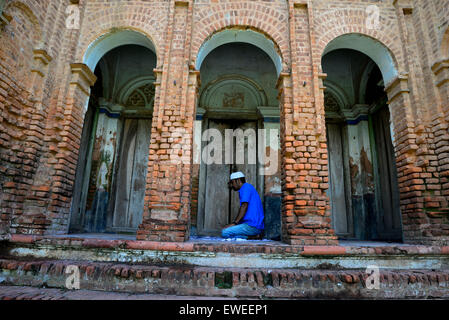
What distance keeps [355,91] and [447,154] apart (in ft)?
11.9

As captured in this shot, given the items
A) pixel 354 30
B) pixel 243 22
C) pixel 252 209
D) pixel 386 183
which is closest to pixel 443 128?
pixel 386 183

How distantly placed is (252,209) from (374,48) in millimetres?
4121

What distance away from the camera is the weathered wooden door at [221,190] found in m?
7.21

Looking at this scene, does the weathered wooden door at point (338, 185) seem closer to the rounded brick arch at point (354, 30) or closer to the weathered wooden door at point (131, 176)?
the rounded brick arch at point (354, 30)

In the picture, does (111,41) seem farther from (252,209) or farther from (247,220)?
(247,220)

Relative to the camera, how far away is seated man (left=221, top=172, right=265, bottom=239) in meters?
5.65

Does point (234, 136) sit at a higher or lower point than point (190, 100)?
higher

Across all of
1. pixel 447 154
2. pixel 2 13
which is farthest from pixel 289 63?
pixel 2 13

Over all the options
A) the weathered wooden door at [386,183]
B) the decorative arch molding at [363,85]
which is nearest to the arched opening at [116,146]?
the decorative arch molding at [363,85]

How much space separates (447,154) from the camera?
4.68 m

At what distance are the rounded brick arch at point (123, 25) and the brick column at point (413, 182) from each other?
4.68 meters

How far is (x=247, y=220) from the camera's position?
5.74 metres

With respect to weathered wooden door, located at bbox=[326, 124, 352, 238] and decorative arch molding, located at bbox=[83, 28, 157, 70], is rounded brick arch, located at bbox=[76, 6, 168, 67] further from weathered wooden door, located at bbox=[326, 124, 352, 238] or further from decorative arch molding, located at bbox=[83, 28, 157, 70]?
weathered wooden door, located at bbox=[326, 124, 352, 238]
